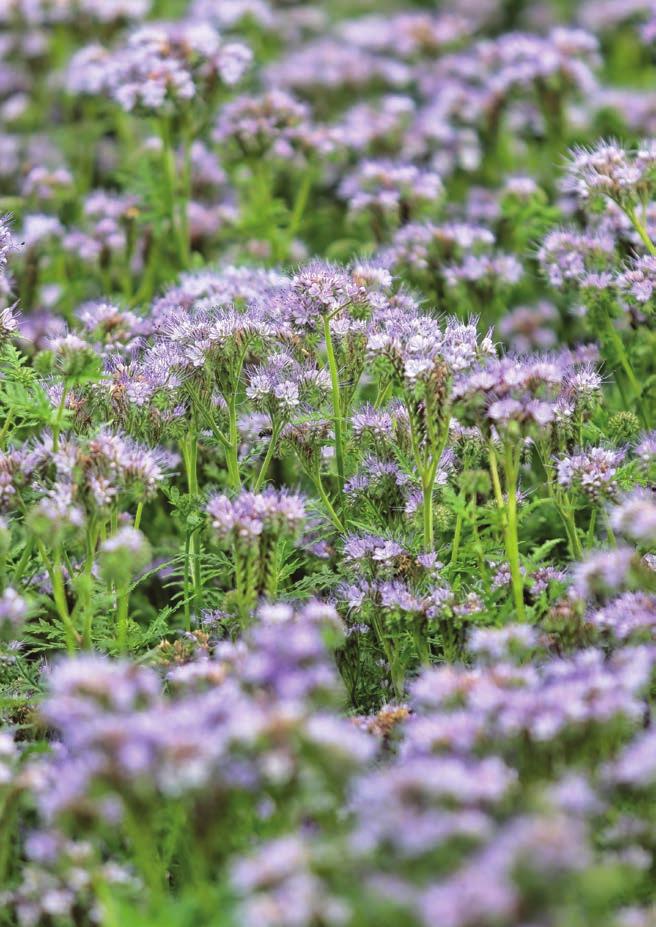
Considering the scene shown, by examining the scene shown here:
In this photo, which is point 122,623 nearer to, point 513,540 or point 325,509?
point 325,509

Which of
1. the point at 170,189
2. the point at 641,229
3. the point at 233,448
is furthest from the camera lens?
the point at 170,189

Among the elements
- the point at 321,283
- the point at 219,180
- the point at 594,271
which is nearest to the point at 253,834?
the point at 321,283

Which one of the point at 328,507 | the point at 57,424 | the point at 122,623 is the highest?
the point at 57,424

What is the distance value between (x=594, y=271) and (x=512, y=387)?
71.9 inches

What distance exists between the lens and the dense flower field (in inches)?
110

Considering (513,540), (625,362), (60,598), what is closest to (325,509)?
(513,540)

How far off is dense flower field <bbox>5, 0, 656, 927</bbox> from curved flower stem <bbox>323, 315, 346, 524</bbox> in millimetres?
22

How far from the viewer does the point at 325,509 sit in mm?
4754

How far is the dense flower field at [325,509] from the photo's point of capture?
2.79 metres

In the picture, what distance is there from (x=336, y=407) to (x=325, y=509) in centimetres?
42

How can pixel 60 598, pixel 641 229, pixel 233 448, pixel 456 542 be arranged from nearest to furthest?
pixel 60 598
pixel 456 542
pixel 233 448
pixel 641 229

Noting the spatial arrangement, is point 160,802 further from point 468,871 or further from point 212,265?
point 212,265

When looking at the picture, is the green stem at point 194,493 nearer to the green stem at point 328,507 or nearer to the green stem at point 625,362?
the green stem at point 328,507

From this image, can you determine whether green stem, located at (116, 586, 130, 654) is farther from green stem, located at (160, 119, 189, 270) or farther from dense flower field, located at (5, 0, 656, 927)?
green stem, located at (160, 119, 189, 270)
